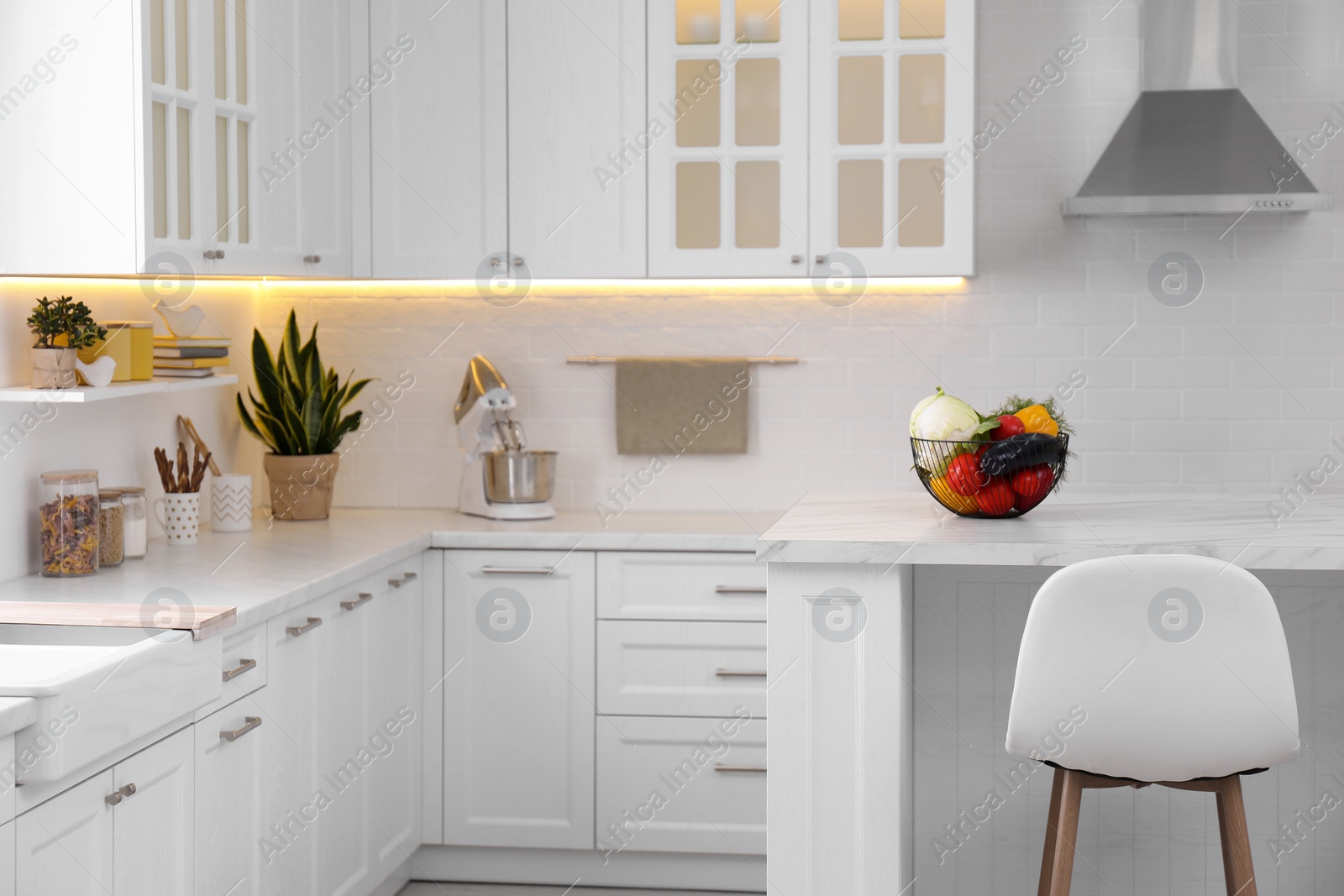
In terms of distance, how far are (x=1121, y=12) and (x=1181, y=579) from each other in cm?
228

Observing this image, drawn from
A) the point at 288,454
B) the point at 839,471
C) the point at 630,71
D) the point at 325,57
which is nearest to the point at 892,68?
the point at 630,71

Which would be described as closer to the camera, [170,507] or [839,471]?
[170,507]

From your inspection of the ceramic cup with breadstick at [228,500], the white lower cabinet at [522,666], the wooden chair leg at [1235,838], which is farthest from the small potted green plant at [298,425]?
the wooden chair leg at [1235,838]

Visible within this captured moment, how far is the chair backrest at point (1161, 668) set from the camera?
5.99 feet

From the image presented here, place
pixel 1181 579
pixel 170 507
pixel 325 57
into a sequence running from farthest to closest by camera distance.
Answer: pixel 325 57 → pixel 170 507 → pixel 1181 579

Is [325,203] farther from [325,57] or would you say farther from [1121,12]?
[1121,12]

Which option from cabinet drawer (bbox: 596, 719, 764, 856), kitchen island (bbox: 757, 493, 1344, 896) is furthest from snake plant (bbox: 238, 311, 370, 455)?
kitchen island (bbox: 757, 493, 1344, 896)

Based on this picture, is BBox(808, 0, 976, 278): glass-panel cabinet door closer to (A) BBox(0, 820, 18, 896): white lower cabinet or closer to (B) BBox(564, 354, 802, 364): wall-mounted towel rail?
(B) BBox(564, 354, 802, 364): wall-mounted towel rail

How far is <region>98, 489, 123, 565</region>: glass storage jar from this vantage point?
8.95 ft

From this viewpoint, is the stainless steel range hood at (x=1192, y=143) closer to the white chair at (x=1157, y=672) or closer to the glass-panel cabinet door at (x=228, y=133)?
the white chair at (x=1157, y=672)

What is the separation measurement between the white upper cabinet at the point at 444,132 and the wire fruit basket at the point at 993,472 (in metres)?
1.60

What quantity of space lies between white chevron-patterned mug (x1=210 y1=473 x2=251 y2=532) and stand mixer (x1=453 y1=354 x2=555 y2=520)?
0.59 m

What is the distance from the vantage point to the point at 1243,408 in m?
3.61

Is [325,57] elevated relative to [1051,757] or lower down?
elevated
